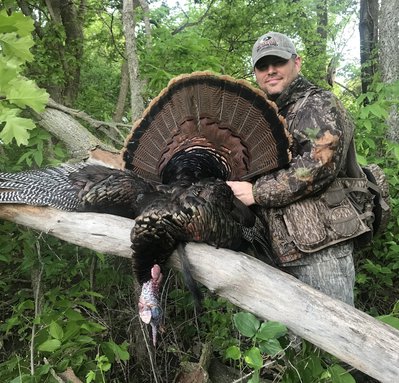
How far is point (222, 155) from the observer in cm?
269

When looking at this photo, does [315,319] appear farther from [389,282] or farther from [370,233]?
[389,282]

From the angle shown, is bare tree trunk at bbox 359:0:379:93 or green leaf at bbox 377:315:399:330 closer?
green leaf at bbox 377:315:399:330

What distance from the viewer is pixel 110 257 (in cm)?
393

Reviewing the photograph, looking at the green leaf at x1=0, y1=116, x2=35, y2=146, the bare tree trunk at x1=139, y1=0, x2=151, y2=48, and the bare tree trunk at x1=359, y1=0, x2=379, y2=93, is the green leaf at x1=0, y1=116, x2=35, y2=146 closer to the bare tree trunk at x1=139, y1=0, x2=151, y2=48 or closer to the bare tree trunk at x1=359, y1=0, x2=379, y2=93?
the bare tree trunk at x1=139, y1=0, x2=151, y2=48

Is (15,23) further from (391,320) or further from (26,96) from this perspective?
(391,320)

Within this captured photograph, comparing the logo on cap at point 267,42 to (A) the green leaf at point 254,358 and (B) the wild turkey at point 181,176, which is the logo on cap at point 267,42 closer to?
(B) the wild turkey at point 181,176

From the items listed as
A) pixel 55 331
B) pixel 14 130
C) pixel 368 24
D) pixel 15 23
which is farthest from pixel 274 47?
pixel 368 24

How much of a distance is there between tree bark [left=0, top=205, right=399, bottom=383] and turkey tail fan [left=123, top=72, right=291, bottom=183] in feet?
1.57

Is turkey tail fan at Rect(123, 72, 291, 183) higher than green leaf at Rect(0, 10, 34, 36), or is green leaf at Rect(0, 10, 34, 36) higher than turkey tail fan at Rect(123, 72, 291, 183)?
green leaf at Rect(0, 10, 34, 36)

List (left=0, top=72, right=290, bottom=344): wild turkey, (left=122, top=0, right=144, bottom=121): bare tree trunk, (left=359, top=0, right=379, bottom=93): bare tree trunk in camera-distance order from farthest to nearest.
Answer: (left=359, top=0, right=379, bottom=93): bare tree trunk → (left=122, top=0, right=144, bottom=121): bare tree trunk → (left=0, top=72, right=290, bottom=344): wild turkey

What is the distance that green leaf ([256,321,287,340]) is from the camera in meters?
1.92

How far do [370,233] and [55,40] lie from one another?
182 inches

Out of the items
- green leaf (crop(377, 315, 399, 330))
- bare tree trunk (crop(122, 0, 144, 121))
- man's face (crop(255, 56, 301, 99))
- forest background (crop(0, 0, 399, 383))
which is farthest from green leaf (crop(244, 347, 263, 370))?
bare tree trunk (crop(122, 0, 144, 121))

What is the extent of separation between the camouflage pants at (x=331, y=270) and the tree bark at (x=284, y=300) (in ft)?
1.72
